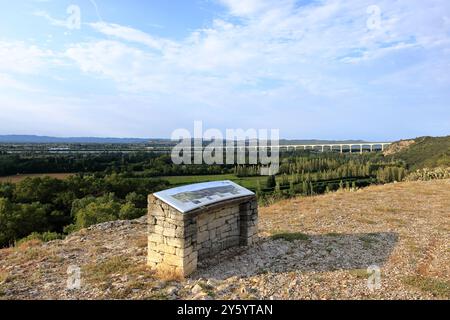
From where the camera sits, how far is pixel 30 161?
1972 inches

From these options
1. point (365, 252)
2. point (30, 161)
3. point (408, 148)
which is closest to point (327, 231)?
point (365, 252)

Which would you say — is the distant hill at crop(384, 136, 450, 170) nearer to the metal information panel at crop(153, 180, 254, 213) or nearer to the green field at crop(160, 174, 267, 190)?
the green field at crop(160, 174, 267, 190)

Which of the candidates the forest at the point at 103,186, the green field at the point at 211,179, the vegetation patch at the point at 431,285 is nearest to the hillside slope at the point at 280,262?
the vegetation patch at the point at 431,285

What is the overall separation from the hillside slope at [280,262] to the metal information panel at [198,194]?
1.48m

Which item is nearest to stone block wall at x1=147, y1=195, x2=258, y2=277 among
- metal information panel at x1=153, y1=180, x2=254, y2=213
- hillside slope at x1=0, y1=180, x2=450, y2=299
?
metal information panel at x1=153, y1=180, x2=254, y2=213

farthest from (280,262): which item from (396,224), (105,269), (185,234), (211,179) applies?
(211,179)

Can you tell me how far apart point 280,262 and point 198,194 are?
2547 mm

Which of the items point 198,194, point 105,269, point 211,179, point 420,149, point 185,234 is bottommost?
point 211,179

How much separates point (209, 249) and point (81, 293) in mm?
3052

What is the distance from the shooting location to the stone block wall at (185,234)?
6.96 m

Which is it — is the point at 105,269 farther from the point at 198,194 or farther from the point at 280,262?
the point at 280,262

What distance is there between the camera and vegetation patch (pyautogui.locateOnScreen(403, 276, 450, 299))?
19.9 feet

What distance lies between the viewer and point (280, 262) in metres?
7.86
